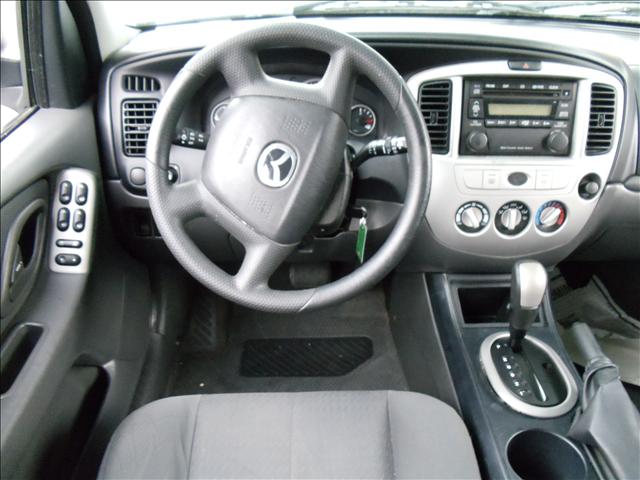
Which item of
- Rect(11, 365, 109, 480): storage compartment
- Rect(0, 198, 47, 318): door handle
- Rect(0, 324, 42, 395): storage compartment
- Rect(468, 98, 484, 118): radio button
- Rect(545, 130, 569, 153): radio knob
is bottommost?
Rect(11, 365, 109, 480): storage compartment

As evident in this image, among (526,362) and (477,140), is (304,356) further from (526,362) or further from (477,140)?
(477,140)

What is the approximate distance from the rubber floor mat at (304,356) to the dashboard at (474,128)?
56cm

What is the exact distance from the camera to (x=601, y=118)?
1274 millimetres

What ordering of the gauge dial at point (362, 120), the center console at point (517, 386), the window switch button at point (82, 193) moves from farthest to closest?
the gauge dial at point (362, 120) < the window switch button at point (82, 193) < the center console at point (517, 386)

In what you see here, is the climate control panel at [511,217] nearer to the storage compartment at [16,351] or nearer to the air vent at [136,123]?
the air vent at [136,123]

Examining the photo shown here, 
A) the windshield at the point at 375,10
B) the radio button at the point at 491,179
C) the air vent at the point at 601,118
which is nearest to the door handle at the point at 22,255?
the windshield at the point at 375,10

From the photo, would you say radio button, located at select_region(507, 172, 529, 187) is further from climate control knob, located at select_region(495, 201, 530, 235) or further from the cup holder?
the cup holder

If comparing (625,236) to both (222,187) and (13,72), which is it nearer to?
(222,187)

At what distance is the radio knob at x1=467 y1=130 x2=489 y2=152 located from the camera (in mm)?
1248

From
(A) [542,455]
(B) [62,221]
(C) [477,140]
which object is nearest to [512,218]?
(C) [477,140]

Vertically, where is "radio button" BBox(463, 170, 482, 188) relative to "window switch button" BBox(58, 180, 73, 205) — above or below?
above

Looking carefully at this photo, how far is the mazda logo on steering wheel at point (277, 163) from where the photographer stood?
970mm

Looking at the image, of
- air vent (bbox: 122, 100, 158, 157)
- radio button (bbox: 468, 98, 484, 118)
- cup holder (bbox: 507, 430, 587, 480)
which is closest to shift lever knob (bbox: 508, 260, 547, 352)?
cup holder (bbox: 507, 430, 587, 480)

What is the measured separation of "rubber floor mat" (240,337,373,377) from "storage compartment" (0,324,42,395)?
795 millimetres
